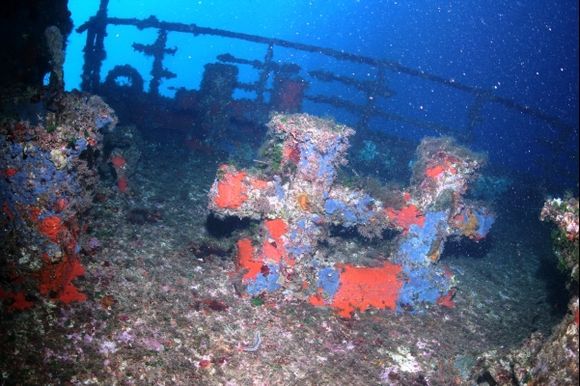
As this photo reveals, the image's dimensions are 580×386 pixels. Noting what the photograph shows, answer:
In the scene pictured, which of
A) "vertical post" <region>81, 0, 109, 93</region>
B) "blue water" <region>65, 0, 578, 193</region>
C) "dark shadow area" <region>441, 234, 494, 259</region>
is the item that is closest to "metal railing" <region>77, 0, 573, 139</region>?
"vertical post" <region>81, 0, 109, 93</region>

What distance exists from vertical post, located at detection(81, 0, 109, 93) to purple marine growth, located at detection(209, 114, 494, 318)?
12227mm

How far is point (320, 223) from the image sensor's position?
6.19 meters

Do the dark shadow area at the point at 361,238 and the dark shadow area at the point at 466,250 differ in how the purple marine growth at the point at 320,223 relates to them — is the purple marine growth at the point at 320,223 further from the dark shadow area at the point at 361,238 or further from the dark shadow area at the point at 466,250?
the dark shadow area at the point at 466,250

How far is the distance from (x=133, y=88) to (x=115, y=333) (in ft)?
41.3

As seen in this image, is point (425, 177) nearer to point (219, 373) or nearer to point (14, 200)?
point (219, 373)

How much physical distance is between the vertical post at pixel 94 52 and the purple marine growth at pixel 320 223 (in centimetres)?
1223

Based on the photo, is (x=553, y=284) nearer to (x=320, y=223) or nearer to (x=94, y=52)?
(x=320, y=223)

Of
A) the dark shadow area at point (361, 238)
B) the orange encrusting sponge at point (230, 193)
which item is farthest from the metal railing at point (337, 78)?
the orange encrusting sponge at point (230, 193)

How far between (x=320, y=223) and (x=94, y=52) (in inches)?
557

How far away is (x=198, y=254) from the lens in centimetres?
650

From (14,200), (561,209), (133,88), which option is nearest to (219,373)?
(14,200)

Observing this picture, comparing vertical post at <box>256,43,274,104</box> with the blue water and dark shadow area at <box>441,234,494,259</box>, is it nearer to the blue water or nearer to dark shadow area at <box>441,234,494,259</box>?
dark shadow area at <box>441,234,494,259</box>

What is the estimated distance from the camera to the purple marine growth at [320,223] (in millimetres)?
5930

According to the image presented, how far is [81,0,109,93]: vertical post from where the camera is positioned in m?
14.9
